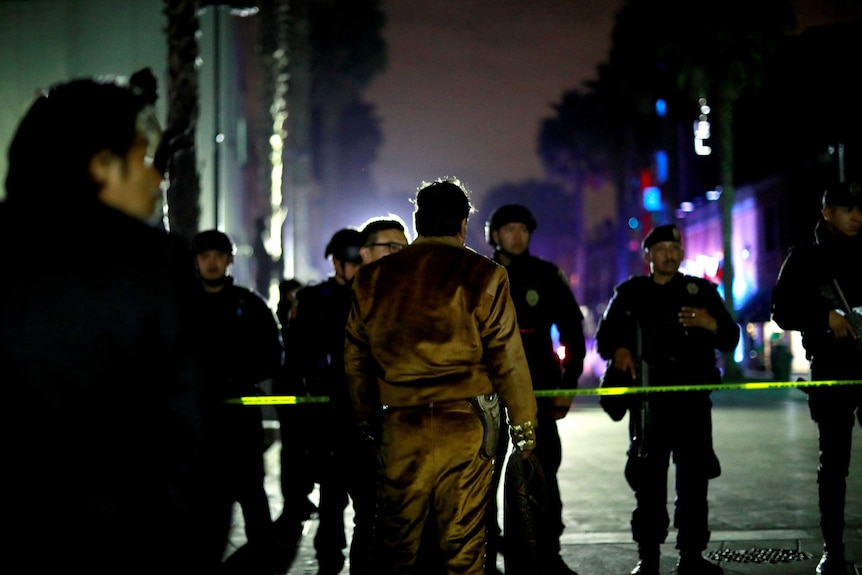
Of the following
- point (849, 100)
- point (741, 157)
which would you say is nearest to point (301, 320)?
point (849, 100)

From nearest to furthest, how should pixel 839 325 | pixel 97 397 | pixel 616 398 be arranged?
1. pixel 97 397
2. pixel 839 325
3. pixel 616 398

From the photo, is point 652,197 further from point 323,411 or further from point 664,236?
point 323,411

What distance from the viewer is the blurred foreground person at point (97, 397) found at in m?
2.12

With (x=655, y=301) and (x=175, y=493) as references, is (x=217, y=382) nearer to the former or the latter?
(x=175, y=493)

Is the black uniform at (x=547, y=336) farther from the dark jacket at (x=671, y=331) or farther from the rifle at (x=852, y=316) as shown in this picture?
the rifle at (x=852, y=316)

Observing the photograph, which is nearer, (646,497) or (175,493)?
(175,493)

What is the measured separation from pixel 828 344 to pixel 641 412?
3.86 feet

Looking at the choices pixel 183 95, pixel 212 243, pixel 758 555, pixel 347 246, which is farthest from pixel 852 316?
pixel 183 95

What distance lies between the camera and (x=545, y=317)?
637 cm

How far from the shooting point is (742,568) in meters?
6.01

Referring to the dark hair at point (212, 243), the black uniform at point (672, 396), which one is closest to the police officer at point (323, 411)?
the dark hair at point (212, 243)

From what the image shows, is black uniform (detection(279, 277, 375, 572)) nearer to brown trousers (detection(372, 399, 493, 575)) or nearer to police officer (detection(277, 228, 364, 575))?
police officer (detection(277, 228, 364, 575))

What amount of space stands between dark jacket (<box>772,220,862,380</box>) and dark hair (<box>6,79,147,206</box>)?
4.67 metres

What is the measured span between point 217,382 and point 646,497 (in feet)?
14.2
